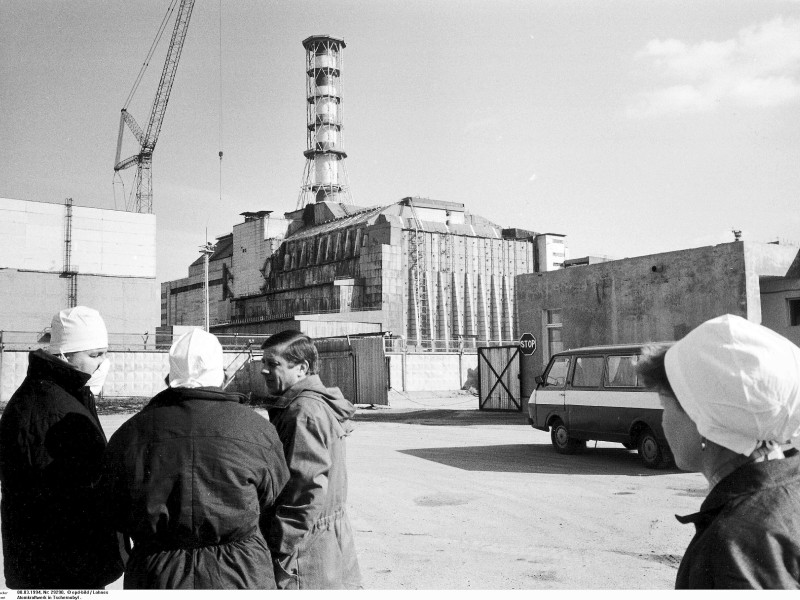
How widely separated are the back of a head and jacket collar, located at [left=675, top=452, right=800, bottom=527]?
224cm

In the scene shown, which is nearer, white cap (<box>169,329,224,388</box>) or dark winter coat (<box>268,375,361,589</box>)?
white cap (<box>169,329,224,388</box>)

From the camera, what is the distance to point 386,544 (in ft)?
22.6

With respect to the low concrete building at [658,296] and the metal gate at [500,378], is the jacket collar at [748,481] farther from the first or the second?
the metal gate at [500,378]

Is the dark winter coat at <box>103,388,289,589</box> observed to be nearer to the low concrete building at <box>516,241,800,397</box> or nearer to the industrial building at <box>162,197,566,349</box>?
the low concrete building at <box>516,241,800,397</box>

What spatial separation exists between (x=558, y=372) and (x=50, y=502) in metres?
11.3

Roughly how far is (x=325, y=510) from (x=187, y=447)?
0.88 metres

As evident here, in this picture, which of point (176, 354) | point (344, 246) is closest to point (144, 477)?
point (176, 354)

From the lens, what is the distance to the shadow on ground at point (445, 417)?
68.9ft

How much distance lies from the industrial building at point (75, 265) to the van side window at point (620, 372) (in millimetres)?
41958

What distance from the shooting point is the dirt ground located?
5820 millimetres

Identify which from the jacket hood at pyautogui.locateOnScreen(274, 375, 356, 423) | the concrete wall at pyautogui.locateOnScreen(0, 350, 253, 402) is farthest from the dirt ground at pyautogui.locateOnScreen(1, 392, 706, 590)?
the concrete wall at pyautogui.locateOnScreen(0, 350, 253, 402)

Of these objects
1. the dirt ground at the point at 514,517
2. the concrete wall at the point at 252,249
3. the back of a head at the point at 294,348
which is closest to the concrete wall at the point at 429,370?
the dirt ground at the point at 514,517

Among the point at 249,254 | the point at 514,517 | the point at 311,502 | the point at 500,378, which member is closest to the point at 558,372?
the point at 514,517

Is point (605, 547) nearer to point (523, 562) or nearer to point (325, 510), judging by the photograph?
point (523, 562)
